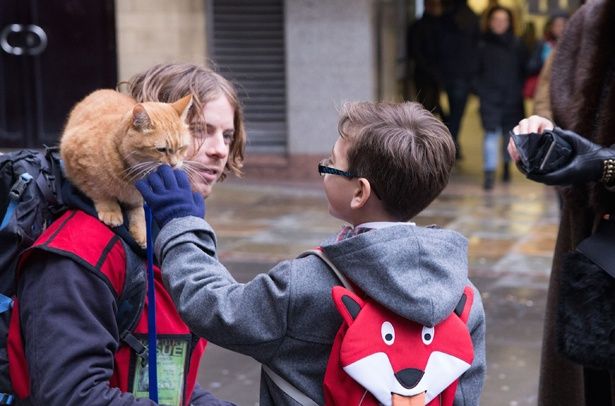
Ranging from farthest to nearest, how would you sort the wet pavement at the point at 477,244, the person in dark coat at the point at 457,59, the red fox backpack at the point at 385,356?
the person in dark coat at the point at 457,59 → the wet pavement at the point at 477,244 → the red fox backpack at the point at 385,356

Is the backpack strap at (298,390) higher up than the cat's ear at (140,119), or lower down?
lower down

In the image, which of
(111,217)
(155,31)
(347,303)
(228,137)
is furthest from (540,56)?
(347,303)

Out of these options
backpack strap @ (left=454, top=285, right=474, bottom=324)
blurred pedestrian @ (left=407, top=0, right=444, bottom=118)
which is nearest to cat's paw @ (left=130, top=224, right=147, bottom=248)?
backpack strap @ (left=454, top=285, right=474, bottom=324)

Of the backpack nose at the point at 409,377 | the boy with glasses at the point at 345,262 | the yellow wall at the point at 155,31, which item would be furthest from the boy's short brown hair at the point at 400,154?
the yellow wall at the point at 155,31

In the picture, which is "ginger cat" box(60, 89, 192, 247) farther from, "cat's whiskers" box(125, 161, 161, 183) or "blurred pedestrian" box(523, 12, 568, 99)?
"blurred pedestrian" box(523, 12, 568, 99)

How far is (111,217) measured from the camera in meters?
Result: 2.33

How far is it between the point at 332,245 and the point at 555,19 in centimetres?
1085

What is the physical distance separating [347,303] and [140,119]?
61 centimetres

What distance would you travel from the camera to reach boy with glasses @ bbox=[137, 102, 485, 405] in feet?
7.07

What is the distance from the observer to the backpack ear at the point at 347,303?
2.11 meters

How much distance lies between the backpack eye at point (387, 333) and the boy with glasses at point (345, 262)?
4 centimetres

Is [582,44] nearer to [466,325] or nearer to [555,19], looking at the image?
[466,325]

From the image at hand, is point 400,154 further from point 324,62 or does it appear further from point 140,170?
point 324,62

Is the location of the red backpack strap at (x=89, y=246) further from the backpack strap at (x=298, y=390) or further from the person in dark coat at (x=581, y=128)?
the person in dark coat at (x=581, y=128)
